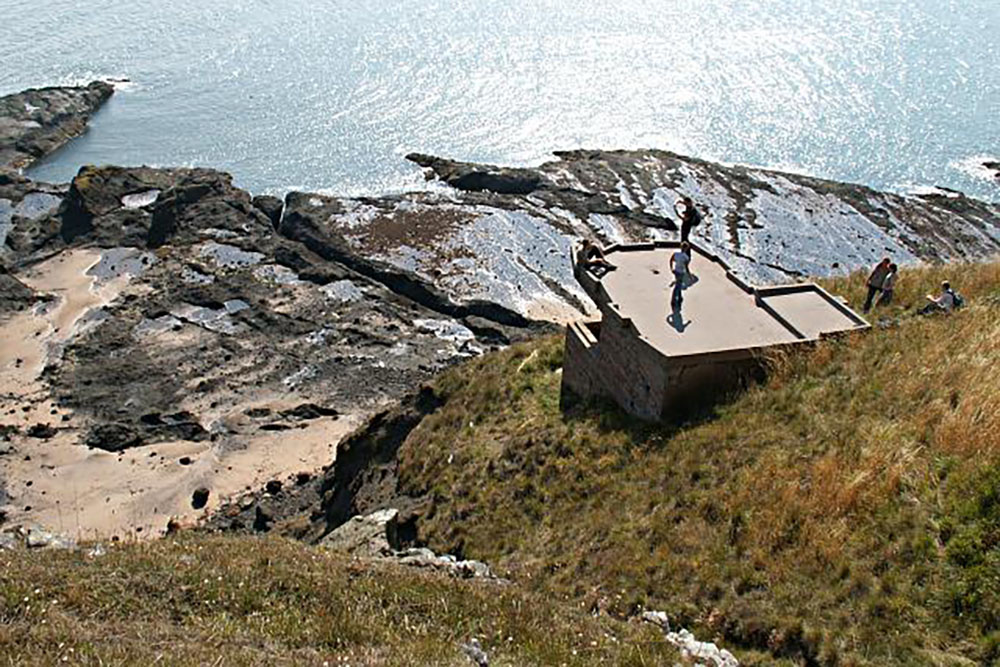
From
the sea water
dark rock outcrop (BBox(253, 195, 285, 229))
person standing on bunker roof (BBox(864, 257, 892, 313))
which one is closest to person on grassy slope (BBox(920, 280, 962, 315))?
person standing on bunker roof (BBox(864, 257, 892, 313))

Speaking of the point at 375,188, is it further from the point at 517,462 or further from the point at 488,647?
the point at 488,647

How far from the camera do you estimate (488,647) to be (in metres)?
9.56

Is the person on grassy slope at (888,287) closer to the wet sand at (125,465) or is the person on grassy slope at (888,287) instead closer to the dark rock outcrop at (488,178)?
the wet sand at (125,465)

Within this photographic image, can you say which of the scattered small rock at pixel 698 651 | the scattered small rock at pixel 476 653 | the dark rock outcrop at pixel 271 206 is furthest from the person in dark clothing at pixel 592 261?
the dark rock outcrop at pixel 271 206

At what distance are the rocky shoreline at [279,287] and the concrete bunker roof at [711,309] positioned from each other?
40.9ft

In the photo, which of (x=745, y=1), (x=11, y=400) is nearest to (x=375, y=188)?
(x=11, y=400)

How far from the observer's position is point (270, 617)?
955 cm

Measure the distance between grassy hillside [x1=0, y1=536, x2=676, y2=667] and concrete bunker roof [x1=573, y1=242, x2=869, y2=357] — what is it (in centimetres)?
729

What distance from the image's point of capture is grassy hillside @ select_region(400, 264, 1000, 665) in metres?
10.4

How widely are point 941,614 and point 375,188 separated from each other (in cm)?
5236

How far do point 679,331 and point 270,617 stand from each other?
1075cm

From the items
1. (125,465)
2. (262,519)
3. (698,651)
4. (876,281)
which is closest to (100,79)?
(125,465)

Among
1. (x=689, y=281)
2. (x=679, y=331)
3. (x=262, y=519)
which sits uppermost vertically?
(x=689, y=281)

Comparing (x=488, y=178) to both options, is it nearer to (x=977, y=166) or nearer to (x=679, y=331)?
(x=977, y=166)
